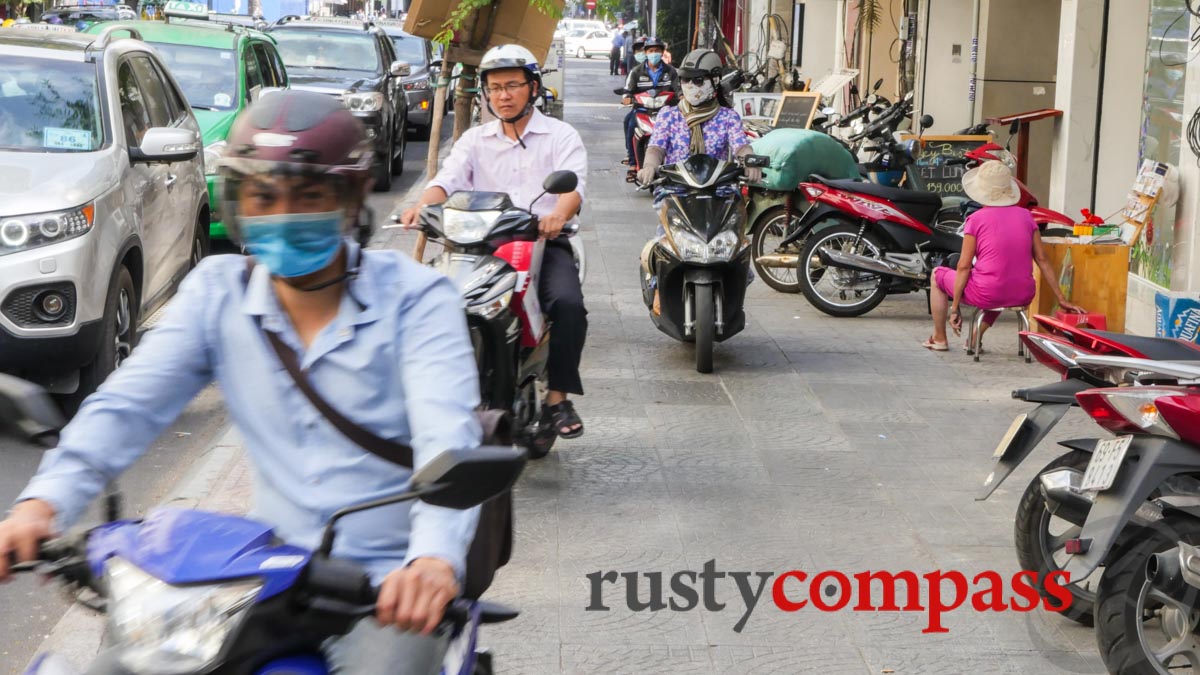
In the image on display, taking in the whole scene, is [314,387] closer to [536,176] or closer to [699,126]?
[536,176]

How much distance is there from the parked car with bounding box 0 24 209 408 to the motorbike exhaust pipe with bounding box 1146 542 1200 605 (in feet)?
16.4

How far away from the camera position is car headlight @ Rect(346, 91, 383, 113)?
17188 millimetres

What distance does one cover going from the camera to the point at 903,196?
1065 centimetres

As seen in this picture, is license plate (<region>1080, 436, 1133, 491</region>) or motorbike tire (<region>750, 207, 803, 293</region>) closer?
license plate (<region>1080, 436, 1133, 491</region>)

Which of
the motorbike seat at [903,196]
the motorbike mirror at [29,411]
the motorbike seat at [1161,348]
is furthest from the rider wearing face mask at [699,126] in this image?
the motorbike mirror at [29,411]

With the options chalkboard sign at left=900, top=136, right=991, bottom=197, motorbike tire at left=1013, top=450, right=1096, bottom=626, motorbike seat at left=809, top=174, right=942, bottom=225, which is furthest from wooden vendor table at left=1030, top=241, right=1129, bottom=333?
motorbike tire at left=1013, top=450, right=1096, bottom=626

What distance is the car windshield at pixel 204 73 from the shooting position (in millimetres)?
13445

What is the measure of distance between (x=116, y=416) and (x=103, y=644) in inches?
15.7

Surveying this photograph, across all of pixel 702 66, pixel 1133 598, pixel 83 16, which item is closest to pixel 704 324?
pixel 702 66

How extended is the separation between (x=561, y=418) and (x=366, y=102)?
37.8 feet

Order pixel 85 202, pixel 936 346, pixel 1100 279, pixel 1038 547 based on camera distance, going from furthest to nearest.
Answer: pixel 936 346 → pixel 1100 279 → pixel 85 202 → pixel 1038 547

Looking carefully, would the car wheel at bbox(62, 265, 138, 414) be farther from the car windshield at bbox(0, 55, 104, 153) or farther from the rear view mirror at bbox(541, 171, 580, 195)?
the rear view mirror at bbox(541, 171, 580, 195)

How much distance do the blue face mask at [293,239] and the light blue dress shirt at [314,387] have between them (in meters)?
0.10

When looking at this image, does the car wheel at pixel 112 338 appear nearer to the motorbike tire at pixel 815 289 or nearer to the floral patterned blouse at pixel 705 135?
the floral patterned blouse at pixel 705 135
